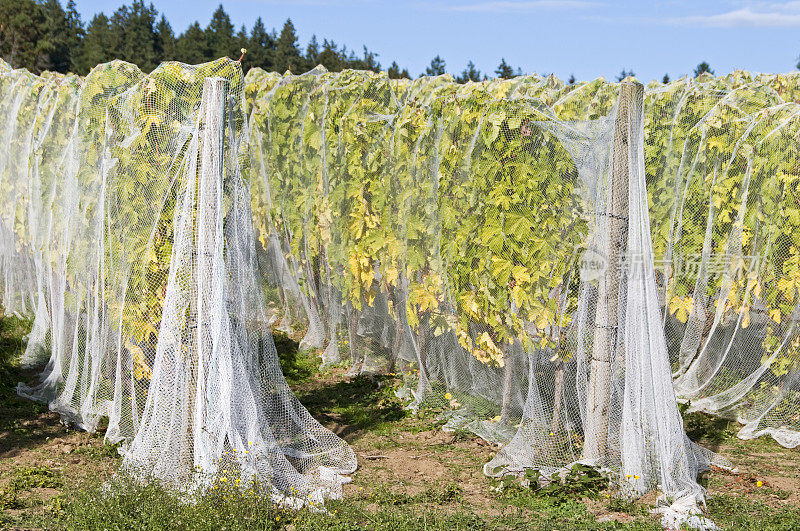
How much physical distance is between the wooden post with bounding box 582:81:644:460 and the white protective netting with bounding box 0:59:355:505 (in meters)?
1.51

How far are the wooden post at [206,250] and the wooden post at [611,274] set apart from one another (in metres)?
2.20

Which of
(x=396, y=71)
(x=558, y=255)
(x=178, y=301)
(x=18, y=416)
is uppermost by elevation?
(x=396, y=71)

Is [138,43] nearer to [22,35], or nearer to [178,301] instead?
[22,35]

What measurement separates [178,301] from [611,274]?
8.13ft

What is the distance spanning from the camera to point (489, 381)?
19.7 ft

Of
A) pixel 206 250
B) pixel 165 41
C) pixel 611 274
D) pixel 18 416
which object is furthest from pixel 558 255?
pixel 165 41

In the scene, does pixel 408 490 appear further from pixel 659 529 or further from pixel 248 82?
pixel 248 82

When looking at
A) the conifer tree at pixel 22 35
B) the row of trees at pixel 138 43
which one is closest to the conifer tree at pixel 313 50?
the row of trees at pixel 138 43

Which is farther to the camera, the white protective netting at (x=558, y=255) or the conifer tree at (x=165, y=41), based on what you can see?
the conifer tree at (x=165, y=41)

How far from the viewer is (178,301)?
15.5 feet

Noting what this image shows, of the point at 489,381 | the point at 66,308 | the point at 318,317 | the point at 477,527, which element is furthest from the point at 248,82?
the point at 477,527

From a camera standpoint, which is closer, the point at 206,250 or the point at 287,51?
the point at 206,250

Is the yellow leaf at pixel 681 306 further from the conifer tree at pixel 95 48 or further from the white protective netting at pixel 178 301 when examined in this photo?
the conifer tree at pixel 95 48

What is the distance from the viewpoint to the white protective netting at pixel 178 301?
462 centimetres
